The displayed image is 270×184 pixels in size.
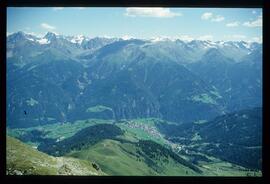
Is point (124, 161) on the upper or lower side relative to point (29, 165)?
lower

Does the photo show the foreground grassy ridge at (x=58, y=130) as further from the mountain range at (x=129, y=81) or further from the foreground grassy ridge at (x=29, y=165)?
the foreground grassy ridge at (x=29, y=165)

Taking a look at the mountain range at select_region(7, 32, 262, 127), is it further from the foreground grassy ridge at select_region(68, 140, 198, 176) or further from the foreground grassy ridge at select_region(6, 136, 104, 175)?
the foreground grassy ridge at select_region(6, 136, 104, 175)

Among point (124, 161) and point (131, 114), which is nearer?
point (124, 161)

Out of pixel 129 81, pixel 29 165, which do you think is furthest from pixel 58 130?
pixel 129 81

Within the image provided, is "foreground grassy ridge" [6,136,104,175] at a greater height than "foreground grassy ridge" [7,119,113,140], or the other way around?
"foreground grassy ridge" [6,136,104,175]

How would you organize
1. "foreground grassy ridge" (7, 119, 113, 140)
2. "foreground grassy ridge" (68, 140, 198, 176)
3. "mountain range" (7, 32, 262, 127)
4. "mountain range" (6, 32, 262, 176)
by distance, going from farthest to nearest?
"mountain range" (7, 32, 262, 127)
"foreground grassy ridge" (68, 140, 198, 176)
"foreground grassy ridge" (7, 119, 113, 140)
"mountain range" (6, 32, 262, 176)

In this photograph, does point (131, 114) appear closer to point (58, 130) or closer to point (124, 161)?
point (124, 161)

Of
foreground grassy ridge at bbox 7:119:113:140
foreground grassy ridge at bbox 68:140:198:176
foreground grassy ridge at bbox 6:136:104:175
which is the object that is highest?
foreground grassy ridge at bbox 6:136:104:175

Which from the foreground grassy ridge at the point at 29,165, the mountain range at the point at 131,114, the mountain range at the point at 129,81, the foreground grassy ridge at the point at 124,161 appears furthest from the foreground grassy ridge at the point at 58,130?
the foreground grassy ridge at the point at 29,165

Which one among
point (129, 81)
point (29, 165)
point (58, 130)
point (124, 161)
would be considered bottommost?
point (124, 161)

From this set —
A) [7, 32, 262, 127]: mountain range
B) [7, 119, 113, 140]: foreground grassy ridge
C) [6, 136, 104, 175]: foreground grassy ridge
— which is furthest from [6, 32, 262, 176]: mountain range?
[7, 32, 262, 127]: mountain range

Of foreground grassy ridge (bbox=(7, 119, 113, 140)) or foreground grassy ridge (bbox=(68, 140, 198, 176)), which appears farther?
foreground grassy ridge (bbox=(68, 140, 198, 176))

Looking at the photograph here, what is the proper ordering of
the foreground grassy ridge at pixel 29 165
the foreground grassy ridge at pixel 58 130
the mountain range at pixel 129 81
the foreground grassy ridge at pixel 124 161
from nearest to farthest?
1. the foreground grassy ridge at pixel 29 165
2. the foreground grassy ridge at pixel 58 130
3. the foreground grassy ridge at pixel 124 161
4. the mountain range at pixel 129 81
